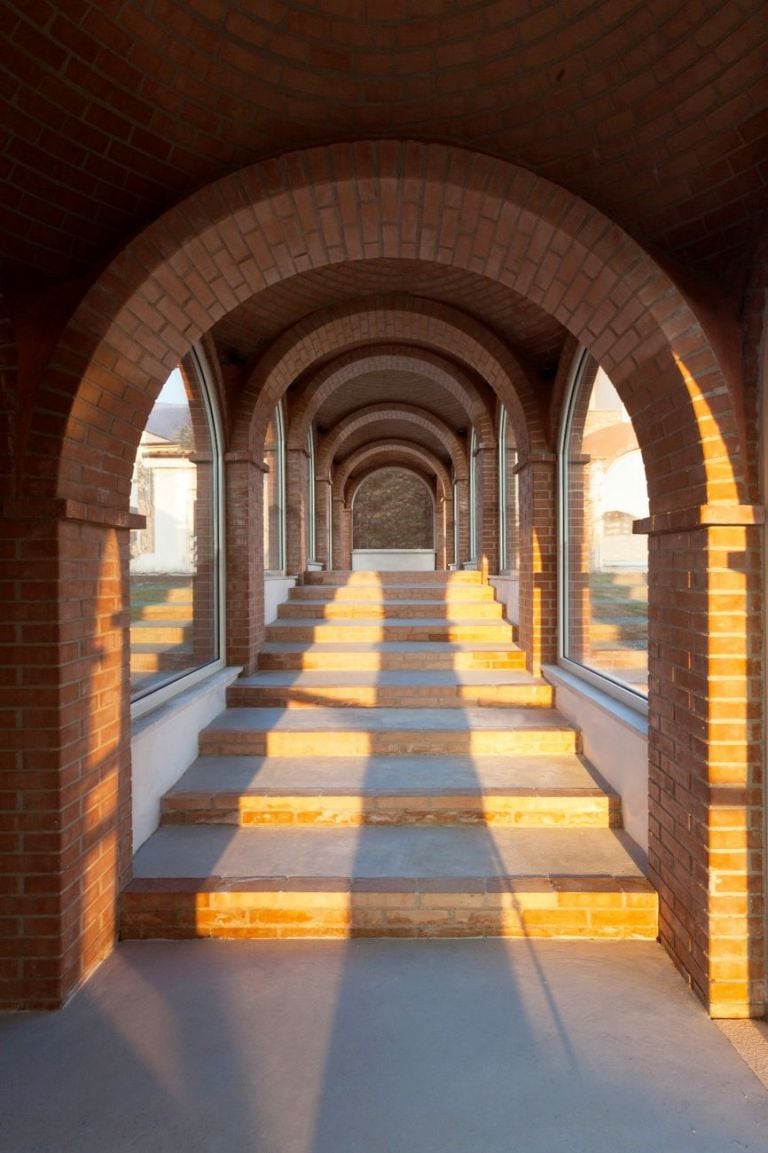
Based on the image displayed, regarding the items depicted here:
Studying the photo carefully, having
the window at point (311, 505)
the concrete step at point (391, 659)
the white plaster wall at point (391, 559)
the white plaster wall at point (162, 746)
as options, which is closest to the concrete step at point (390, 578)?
the concrete step at point (391, 659)

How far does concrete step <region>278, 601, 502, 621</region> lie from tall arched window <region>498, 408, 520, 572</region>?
975mm

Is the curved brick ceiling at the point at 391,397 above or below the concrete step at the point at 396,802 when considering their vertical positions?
above

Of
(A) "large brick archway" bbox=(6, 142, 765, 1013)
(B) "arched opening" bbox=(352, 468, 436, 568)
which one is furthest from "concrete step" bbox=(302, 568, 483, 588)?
(B) "arched opening" bbox=(352, 468, 436, 568)

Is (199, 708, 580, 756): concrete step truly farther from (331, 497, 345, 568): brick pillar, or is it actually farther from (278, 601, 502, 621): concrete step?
(331, 497, 345, 568): brick pillar

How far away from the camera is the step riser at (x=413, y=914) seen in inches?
121

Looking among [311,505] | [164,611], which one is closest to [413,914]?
[164,611]

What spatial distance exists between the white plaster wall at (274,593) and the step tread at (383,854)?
3.35 m

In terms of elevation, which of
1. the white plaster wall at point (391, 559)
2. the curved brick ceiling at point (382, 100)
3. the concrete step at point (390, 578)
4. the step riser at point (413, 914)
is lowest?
the step riser at point (413, 914)

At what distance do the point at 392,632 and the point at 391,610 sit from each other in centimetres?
48

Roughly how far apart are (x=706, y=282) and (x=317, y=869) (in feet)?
10.7

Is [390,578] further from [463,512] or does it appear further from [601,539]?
[601,539]

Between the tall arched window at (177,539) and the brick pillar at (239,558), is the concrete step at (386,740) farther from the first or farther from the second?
the brick pillar at (239,558)

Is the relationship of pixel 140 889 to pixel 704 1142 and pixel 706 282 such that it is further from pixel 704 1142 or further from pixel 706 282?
pixel 706 282

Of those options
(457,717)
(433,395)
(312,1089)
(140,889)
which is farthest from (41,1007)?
(433,395)
